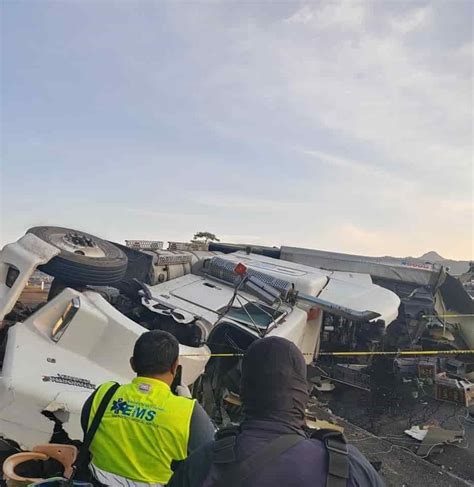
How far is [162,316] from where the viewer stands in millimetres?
4957

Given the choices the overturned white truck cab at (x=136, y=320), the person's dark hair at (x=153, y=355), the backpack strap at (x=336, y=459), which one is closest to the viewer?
the backpack strap at (x=336, y=459)

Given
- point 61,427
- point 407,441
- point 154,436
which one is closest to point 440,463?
point 407,441

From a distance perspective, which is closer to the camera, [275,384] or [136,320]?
[275,384]

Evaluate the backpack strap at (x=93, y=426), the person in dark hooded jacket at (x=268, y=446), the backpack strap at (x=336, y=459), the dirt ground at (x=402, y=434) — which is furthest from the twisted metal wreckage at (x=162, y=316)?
the backpack strap at (x=336, y=459)

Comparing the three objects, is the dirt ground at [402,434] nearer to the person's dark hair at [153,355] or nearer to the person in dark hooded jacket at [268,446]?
the person's dark hair at [153,355]

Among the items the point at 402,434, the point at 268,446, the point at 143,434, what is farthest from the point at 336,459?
the point at 402,434

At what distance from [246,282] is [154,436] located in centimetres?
389

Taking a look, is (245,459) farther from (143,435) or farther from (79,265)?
(79,265)

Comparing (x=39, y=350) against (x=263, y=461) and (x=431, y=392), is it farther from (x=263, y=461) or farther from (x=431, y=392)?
(x=431, y=392)

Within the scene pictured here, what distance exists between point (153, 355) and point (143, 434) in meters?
0.33

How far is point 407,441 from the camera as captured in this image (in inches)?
213

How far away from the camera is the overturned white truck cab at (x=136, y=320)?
3.27 m

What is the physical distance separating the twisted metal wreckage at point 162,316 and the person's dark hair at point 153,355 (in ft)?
4.57

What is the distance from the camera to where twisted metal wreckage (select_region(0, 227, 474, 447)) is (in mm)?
3400
